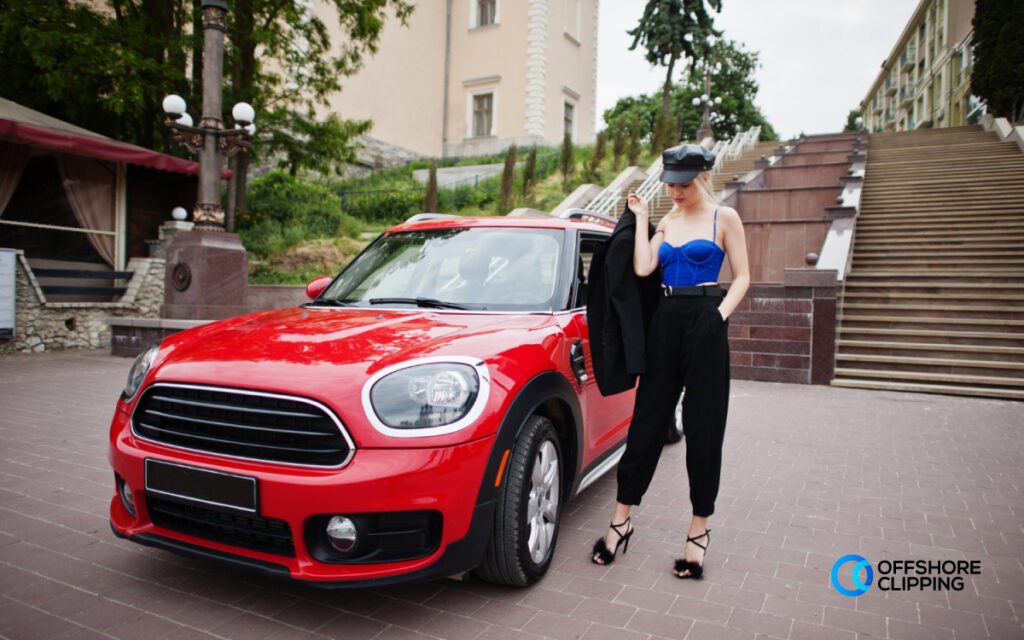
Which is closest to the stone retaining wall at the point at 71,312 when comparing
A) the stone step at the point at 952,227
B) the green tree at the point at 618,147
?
the stone step at the point at 952,227

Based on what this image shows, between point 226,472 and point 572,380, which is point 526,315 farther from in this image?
point 226,472

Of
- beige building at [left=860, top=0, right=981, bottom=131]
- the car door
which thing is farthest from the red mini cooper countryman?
beige building at [left=860, top=0, right=981, bottom=131]

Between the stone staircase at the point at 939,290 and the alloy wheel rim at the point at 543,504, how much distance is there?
7.69 meters

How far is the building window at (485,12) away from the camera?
121 feet

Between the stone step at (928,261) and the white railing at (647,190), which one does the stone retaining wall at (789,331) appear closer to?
the stone step at (928,261)

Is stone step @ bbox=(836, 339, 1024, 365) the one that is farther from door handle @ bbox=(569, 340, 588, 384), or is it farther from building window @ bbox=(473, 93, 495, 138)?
building window @ bbox=(473, 93, 495, 138)

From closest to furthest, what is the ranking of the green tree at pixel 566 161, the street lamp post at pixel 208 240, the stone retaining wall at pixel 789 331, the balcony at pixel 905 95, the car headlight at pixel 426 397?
the car headlight at pixel 426 397, the stone retaining wall at pixel 789 331, the street lamp post at pixel 208 240, the green tree at pixel 566 161, the balcony at pixel 905 95

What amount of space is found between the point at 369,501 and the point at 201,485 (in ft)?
2.25

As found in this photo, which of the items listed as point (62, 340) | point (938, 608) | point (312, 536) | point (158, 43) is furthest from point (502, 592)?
point (158, 43)

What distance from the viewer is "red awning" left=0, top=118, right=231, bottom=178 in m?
10.9

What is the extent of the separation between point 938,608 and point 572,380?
1.91m

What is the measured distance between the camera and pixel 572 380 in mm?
3355

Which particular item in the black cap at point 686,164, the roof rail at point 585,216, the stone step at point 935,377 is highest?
the black cap at point 686,164

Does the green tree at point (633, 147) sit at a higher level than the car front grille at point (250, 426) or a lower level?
higher
